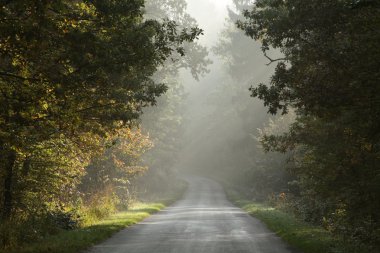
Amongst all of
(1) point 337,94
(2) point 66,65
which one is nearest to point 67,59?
(2) point 66,65

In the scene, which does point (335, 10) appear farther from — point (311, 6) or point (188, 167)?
point (188, 167)

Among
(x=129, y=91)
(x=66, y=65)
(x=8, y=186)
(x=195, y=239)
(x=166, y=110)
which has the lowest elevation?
(x=195, y=239)

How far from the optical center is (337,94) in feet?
42.8

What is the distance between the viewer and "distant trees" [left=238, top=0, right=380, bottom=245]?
40.1 ft

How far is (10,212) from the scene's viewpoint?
58.9 feet

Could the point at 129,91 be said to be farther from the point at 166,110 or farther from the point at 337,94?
the point at 166,110

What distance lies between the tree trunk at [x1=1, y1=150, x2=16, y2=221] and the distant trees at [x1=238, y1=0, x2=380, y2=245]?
9194mm

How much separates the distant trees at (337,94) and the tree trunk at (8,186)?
30.2ft

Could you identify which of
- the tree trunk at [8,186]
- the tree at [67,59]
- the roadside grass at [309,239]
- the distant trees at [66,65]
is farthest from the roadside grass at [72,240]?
Result: the roadside grass at [309,239]

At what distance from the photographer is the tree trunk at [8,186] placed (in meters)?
17.4

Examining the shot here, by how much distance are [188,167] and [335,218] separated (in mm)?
98612

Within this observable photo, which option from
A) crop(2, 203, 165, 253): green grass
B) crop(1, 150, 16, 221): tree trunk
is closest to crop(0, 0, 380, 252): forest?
crop(1, 150, 16, 221): tree trunk

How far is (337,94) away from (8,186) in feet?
40.2

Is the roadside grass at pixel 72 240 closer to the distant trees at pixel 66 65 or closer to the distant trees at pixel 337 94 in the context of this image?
the distant trees at pixel 66 65
